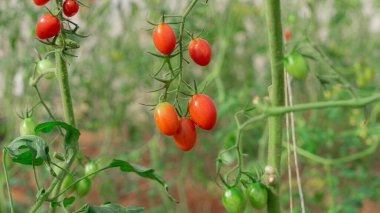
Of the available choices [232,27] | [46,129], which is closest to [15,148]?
[46,129]

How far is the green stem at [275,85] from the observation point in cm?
76

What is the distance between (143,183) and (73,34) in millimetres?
2686

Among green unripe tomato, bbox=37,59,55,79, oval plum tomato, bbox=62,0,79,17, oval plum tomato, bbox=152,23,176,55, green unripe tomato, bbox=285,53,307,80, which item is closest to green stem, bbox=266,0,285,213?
green unripe tomato, bbox=285,53,307,80

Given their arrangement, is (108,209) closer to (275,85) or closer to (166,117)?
(166,117)

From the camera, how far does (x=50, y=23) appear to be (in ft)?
2.62

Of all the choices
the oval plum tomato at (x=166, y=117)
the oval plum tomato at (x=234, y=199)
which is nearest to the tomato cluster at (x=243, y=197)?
the oval plum tomato at (x=234, y=199)

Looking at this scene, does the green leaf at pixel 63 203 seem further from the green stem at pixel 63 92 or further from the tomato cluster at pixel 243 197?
the tomato cluster at pixel 243 197

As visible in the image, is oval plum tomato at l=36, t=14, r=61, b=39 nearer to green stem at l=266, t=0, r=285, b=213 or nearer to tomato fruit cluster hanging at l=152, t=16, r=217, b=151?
tomato fruit cluster hanging at l=152, t=16, r=217, b=151

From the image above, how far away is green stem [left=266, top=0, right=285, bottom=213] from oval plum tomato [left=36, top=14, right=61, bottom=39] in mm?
293

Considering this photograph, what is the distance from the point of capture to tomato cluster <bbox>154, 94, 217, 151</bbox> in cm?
77

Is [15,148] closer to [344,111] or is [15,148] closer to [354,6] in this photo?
[344,111]

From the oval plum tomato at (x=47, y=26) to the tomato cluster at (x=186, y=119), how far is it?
18 cm

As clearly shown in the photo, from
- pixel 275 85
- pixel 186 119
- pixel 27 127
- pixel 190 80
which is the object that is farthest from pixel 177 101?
pixel 190 80

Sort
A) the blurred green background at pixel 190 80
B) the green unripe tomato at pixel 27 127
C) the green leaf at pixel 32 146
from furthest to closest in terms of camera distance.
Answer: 1. the blurred green background at pixel 190 80
2. the green unripe tomato at pixel 27 127
3. the green leaf at pixel 32 146
